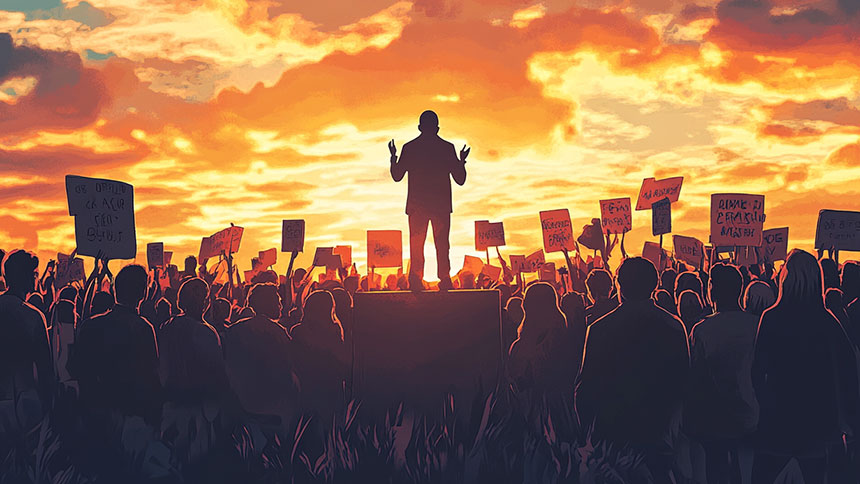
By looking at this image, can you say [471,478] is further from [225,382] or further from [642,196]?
[642,196]

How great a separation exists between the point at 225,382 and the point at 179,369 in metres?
0.44

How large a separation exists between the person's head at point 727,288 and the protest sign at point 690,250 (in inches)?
666

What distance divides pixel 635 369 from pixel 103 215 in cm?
1003

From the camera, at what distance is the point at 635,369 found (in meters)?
7.83

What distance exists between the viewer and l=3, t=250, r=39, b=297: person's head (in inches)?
352

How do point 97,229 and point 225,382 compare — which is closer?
point 225,382

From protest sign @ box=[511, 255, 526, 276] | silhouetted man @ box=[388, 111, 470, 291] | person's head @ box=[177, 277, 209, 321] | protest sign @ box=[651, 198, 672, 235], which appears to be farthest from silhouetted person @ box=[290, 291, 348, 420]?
protest sign @ box=[511, 255, 526, 276]

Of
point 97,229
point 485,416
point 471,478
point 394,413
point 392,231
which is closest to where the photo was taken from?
point 471,478

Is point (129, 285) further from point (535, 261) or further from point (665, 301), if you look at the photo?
point (535, 261)

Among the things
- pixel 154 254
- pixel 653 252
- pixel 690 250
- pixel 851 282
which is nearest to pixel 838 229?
pixel 690 250

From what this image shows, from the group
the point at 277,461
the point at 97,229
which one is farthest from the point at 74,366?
the point at 97,229

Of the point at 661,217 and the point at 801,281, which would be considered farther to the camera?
the point at 661,217

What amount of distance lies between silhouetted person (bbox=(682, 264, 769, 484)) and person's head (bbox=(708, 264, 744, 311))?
0.15 meters

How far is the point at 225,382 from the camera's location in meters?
9.40
